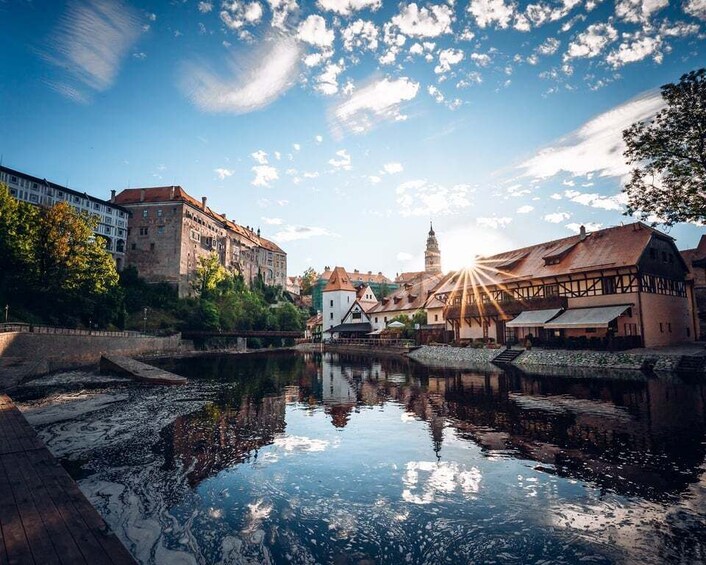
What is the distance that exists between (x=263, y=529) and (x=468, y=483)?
4529 mm

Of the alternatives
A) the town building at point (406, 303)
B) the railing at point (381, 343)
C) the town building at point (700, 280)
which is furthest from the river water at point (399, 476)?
the town building at point (406, 303)

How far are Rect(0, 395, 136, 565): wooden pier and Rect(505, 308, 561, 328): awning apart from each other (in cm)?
3474

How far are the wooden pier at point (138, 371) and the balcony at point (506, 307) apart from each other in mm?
31032

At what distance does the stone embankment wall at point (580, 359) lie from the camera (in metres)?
25.4

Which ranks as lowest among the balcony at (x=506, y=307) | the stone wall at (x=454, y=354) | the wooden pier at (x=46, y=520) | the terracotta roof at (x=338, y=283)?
the stone wall at (x=454, y=354)

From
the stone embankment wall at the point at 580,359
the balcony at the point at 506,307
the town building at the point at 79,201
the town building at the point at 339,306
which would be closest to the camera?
the stone embankment wall at the point at 580,359

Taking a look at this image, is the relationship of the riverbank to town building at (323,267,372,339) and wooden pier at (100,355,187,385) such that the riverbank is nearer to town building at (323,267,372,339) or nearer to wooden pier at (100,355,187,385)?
wooden pier at (100,355,187,385)

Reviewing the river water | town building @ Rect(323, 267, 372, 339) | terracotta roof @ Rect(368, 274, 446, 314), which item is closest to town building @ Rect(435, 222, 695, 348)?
the river water

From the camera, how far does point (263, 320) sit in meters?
78.1

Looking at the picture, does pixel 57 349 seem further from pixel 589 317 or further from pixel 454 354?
pixel 589 317

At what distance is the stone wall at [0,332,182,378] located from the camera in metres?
28.0

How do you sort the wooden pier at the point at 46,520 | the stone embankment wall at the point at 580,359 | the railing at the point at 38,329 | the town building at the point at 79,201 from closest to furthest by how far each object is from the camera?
1. the wooden pier at the point at 46,520
2. the stone embankment wall at the point at 580,359
3. the railing at the point at 38,329
4. the town building at the point at 79,201

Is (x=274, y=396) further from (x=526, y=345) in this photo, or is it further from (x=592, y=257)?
(x=592, y=257)

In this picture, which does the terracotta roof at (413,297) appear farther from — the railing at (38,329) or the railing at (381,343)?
the railing at (38,329)
